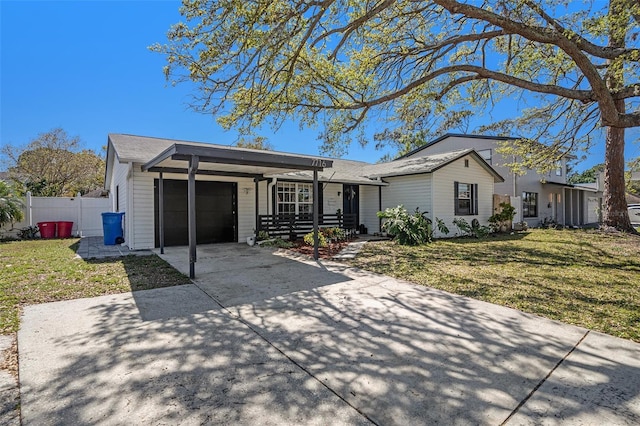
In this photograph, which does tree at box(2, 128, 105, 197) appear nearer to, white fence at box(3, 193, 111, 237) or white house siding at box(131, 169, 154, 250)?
white fence at box(3, 193, 111, 237)

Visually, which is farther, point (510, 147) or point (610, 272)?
point (510, 147)

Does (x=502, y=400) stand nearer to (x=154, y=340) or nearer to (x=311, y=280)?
(x=154, y=340)

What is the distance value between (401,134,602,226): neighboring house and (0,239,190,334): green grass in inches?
660

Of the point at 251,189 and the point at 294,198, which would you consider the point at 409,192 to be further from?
the point at 251,189

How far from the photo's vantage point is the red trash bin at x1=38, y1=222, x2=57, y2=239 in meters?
12.5

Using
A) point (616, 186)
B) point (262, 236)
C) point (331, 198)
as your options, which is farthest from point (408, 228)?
point (616, 186)

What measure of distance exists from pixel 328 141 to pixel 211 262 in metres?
6.02

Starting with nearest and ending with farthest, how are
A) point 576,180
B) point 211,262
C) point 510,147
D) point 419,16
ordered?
point 211,262, point 419,16, point 510,147, point 576,180

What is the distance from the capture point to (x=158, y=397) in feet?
7.25

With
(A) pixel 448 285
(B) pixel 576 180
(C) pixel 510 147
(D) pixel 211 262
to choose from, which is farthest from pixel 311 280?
(B) pixel 576 180

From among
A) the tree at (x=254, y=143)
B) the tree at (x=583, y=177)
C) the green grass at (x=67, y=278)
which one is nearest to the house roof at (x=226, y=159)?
the tree at (x=254, y=143)

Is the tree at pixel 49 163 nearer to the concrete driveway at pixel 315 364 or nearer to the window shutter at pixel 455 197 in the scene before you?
the concrete driveway at pixel 315 364

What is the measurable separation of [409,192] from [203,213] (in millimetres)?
8163

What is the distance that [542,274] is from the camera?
6.10 metres
